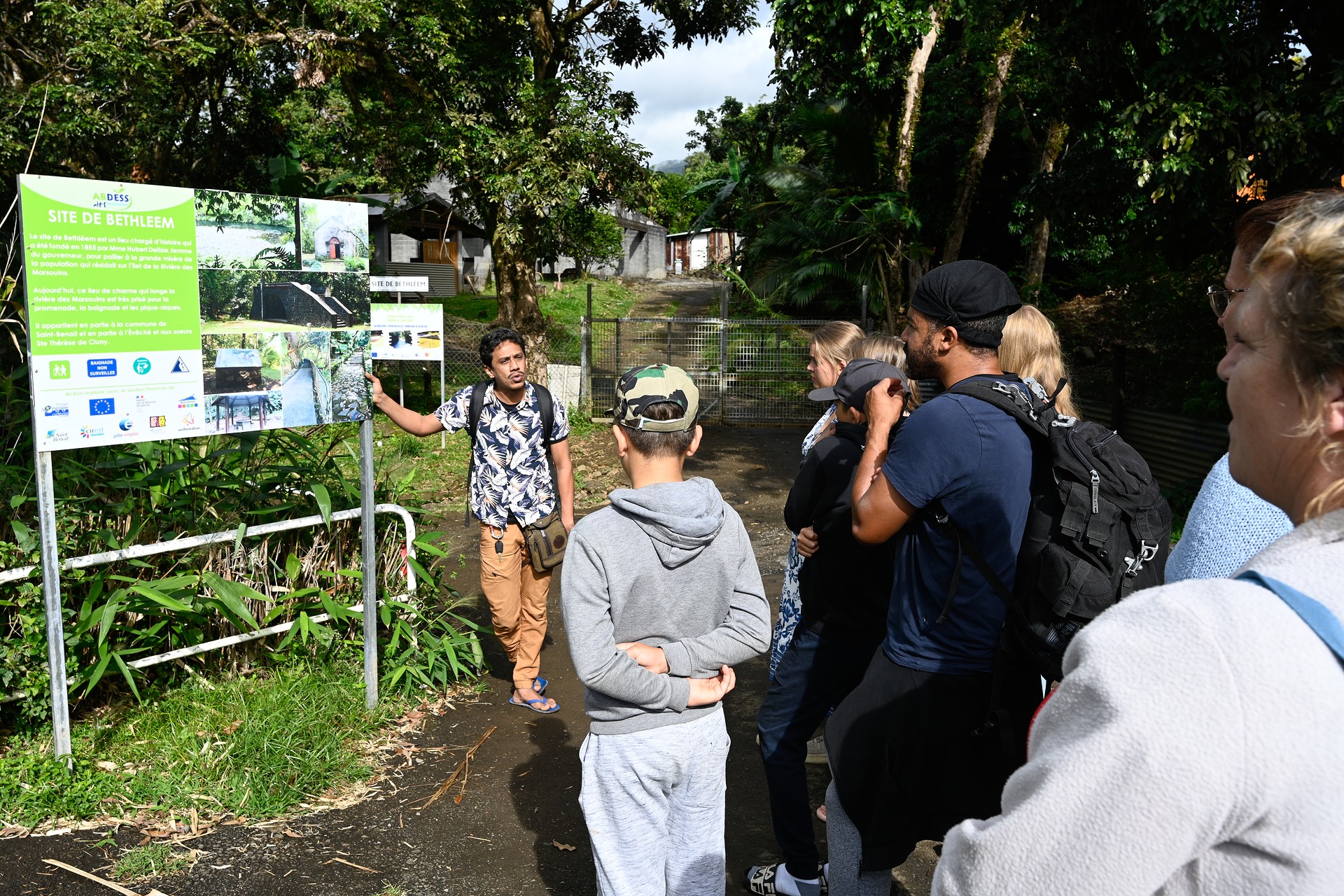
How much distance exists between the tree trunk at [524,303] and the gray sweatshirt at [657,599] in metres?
11.6

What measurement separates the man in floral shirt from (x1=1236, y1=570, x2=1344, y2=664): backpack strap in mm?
4165

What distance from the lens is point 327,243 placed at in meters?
4.12

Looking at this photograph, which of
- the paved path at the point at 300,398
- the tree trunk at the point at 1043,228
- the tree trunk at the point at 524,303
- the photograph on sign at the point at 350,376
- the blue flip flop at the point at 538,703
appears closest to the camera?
the paved path at the point at 300,398

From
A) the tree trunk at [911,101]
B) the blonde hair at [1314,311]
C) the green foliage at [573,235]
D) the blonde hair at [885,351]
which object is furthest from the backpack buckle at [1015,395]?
the tree trunk at [911,101]

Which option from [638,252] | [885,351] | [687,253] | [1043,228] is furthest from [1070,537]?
[687,253]

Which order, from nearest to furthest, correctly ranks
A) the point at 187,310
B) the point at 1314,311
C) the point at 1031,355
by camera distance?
1. the point at 1314,311
2. the point at 1031,355
3. the point at 187,310

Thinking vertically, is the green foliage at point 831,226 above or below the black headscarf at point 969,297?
above

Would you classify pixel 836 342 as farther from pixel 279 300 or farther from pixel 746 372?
pixel 746 372

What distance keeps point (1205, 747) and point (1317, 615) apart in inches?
6.0

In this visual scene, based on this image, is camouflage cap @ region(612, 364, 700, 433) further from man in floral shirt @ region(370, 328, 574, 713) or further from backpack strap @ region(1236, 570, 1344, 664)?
man in floral shirt @ region(370, 328, 574, 713)

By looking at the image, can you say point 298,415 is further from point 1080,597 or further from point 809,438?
point 1080,597

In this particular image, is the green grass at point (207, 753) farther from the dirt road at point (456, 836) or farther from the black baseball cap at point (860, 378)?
the black baseball cap at point (860, 378)

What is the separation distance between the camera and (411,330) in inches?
474

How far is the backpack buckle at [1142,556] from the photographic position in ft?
7.54
